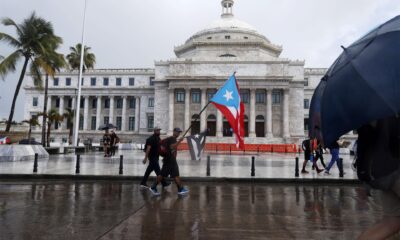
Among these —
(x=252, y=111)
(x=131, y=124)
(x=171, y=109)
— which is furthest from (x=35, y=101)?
(x=252, y=111)

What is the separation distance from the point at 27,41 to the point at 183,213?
915 inches

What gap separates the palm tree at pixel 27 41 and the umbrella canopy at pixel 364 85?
76.9 ft

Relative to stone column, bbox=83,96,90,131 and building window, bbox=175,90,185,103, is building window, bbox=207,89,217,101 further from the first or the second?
stone column, bbox=83,96,90,131

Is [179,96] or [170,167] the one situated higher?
[179,96]

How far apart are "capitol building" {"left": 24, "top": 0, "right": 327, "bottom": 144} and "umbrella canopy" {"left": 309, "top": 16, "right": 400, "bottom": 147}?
47057 millimetres

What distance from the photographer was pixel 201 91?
5453 centimetres

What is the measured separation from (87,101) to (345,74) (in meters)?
66.6

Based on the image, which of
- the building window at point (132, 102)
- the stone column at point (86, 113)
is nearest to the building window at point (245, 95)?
the building window at point (132, 102)

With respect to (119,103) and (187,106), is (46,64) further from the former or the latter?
(119,103)

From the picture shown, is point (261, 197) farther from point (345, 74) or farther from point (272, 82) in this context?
point (272, 82)

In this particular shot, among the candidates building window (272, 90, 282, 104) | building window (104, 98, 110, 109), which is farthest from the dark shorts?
building window (104, 98, 110, 109)

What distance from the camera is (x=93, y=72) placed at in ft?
213

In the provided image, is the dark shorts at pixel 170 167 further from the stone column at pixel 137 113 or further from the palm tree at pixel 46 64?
the stone column at pixel 137 113

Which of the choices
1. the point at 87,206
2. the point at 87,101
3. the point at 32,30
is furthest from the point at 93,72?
the point at 87,206
